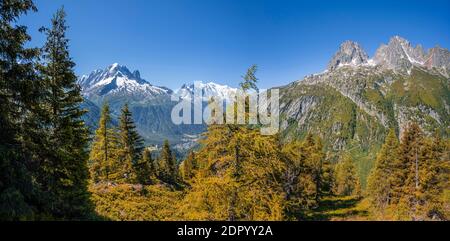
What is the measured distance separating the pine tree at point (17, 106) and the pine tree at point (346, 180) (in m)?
79.0

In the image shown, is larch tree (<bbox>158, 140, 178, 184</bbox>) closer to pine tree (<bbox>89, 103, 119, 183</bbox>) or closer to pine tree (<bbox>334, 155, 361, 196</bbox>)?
pine tree (<bbox>89, 103, 119, 183</bbox>)

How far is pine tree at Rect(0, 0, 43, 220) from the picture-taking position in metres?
12.4

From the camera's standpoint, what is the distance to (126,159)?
47.2m

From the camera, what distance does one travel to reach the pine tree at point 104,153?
44344 millimetres

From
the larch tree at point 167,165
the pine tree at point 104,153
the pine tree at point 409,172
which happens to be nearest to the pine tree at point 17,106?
the pine tree at point 104,153

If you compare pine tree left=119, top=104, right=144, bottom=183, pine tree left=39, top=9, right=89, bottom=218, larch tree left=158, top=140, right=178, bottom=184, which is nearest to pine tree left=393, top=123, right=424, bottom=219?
pine tree left=39, top=9, right=89, bottom=218

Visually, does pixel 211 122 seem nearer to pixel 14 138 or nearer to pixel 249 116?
pixel 249 116

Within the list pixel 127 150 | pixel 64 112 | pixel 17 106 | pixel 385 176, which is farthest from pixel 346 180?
pixel 17 106

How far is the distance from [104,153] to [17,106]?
32.9 metres

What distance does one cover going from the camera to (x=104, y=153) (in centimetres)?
4541

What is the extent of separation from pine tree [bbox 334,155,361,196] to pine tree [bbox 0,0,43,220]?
79.0 metres
